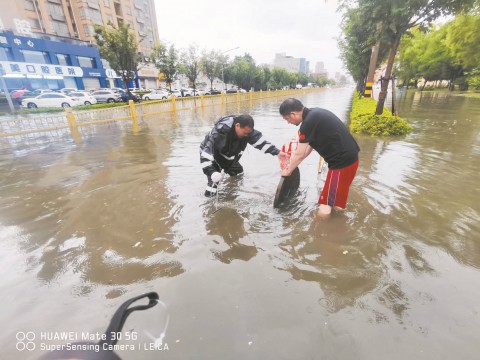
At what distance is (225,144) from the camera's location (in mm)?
3740

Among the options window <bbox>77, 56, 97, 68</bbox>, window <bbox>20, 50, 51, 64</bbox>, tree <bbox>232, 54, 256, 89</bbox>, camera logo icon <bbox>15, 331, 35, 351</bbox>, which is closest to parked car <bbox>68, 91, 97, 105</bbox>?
window <bbox>20, 50, 51, 64</bbox>

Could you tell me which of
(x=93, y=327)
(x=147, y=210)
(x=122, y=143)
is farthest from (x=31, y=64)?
(x=93, y=327)

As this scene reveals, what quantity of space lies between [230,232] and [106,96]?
26.7m

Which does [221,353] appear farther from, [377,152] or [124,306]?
[377,152]

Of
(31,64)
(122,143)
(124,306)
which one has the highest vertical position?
(31,64)

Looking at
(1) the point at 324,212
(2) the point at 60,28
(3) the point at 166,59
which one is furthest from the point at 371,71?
(2) the point at 60,28

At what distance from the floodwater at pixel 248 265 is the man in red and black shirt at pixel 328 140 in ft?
2.10

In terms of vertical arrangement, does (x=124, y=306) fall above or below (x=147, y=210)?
above

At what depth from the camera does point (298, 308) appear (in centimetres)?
200

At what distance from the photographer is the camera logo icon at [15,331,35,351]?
1786mm

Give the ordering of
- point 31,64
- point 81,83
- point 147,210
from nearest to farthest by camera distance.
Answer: point 147,210, point 31,64, point 81,83

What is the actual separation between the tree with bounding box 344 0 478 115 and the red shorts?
6134 mm

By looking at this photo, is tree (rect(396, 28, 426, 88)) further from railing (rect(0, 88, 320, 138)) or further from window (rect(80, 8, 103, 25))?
window (rect(80, 8, 103, 25))

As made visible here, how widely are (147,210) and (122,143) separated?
5397 millimetres
